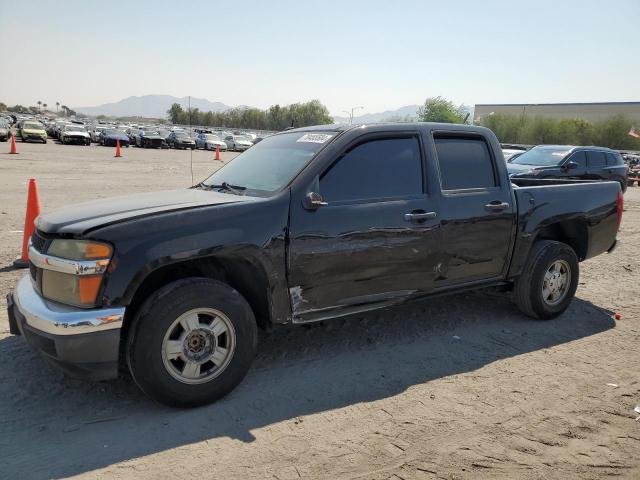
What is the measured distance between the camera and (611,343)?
4.74m

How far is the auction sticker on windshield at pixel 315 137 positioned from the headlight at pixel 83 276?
1.81 metres

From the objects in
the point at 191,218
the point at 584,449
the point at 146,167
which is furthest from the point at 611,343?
the point at 146,167

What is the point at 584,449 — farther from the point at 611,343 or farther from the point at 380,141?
the point at 380,141

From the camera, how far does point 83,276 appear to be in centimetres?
300

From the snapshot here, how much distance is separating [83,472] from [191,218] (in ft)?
5.04

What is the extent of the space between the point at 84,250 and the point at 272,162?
1.68 metres

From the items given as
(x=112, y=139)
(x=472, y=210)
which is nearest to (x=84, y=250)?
(x=472, y=210)

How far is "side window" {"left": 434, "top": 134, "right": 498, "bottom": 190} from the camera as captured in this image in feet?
14.6

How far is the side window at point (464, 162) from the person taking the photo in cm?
445

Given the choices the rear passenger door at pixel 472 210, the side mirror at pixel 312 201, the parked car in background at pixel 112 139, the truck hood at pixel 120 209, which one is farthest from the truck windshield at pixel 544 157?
the parked car in background at pixel 112 139

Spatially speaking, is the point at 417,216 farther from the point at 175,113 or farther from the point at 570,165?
the point at 175,113

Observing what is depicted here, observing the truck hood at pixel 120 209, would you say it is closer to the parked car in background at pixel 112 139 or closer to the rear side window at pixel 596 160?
the rear side window at pixel 596 160

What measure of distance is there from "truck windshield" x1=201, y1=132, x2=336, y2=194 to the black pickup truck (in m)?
0.02

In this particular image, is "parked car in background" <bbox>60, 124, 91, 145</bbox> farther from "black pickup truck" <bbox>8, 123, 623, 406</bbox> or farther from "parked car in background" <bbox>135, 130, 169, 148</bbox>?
"black pickup truck" <bbox>8, 123, 623, 406</bbox>
